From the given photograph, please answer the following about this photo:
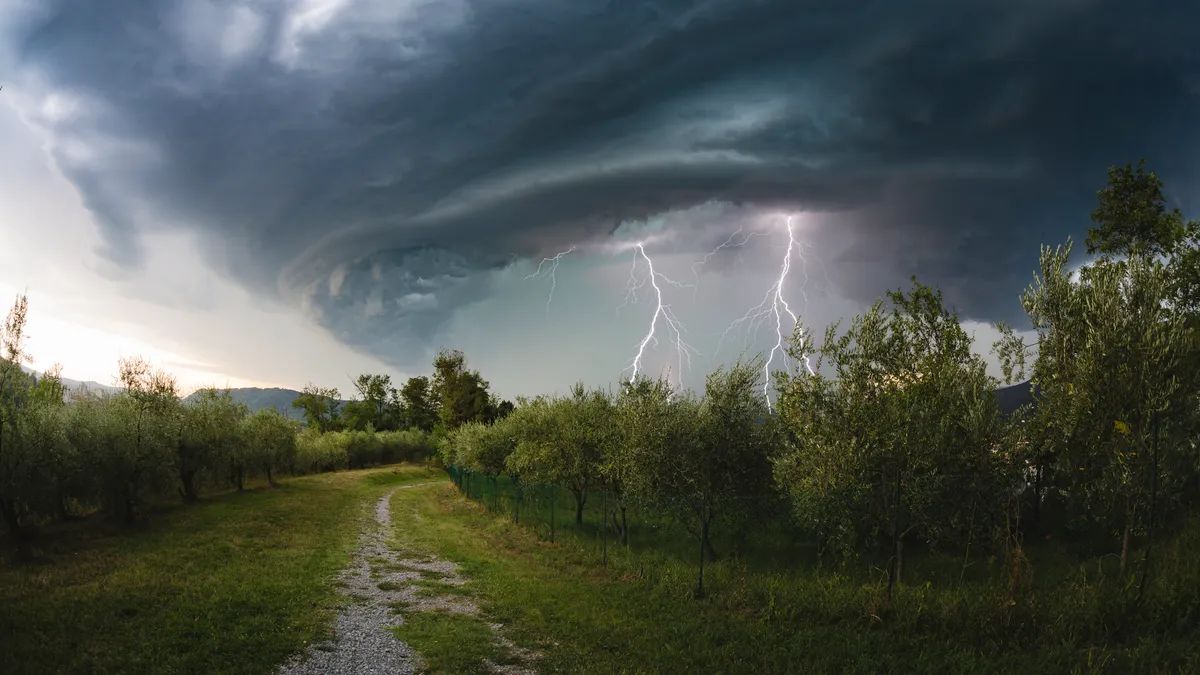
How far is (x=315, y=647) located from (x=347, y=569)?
9.97 metres

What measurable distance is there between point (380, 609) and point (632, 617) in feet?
23.6

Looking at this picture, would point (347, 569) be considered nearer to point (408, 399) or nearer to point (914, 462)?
point (914, 462)

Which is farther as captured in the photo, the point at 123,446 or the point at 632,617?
the point at 123,446

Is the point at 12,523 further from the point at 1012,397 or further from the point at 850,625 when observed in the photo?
the point at 1012,397

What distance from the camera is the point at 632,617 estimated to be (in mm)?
15094

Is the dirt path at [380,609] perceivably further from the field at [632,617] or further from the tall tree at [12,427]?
the tall tree at [12,427]

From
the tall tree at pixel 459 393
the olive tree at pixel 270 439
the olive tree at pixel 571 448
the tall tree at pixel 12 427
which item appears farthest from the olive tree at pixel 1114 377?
the tall tree at pixel 459 393

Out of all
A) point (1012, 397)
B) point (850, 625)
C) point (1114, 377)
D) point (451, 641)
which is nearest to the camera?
point (451, 641)

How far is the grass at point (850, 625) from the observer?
11414mm

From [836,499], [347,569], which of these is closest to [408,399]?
[347,569]

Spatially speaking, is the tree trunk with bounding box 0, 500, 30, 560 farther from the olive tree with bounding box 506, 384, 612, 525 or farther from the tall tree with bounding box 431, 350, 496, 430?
the tall tree with bounding box 431, 350, 496, 430

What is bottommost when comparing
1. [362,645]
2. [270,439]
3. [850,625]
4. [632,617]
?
[362,645]

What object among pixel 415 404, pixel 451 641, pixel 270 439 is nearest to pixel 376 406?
pixel 415 404

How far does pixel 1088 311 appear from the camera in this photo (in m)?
16.3
